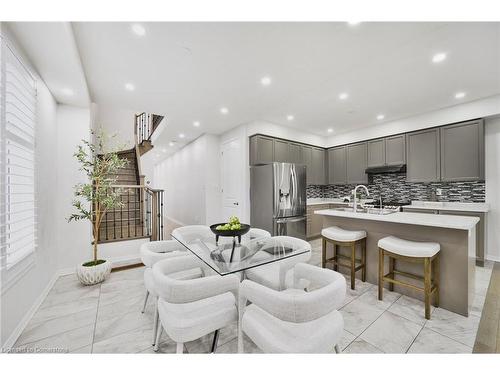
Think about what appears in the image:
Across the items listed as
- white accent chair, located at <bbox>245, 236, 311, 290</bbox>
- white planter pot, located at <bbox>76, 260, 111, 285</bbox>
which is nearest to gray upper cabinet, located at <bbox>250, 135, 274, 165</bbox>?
white accent chair, located at <bbox>245, 236, 311, 290</bbox>

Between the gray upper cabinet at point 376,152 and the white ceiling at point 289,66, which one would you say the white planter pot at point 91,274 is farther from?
the gray upper cabinet at point 376,152

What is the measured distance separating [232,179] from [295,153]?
1.59 m

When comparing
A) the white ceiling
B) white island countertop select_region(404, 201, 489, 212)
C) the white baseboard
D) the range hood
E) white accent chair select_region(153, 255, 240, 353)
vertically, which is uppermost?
the white ceiling

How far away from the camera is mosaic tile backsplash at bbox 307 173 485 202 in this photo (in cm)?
361

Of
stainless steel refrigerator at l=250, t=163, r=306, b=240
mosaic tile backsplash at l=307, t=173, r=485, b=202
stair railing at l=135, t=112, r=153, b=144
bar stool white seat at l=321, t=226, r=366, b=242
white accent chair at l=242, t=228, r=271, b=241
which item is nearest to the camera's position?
white accent chair at l=242, t=228, r=271, b=241

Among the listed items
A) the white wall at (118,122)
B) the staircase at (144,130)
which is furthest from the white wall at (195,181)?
the white wall at (118,122)

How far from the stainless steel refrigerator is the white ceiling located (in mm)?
1151

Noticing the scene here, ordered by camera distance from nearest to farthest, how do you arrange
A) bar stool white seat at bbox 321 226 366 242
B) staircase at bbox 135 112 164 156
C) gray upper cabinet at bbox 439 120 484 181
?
bar stool white seat at bbox 321 226 366 242 → gray upper cabinet at bbox 439 120 484 181 → staircase at bbox 135 112 164 156

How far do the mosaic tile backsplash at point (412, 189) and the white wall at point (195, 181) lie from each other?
265 centimetres

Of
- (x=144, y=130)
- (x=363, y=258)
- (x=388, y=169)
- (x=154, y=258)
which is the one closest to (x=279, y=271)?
(x=154, y=258)

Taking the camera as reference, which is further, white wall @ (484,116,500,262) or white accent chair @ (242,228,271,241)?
white wall @ (484,116,500,262)

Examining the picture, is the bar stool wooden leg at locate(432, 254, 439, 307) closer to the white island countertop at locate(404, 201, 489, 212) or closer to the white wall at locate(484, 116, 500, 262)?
the white island countertop at locate(404, 201, 489, 212)

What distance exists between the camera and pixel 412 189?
170 inches

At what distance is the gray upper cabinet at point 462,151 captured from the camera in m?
3.31
